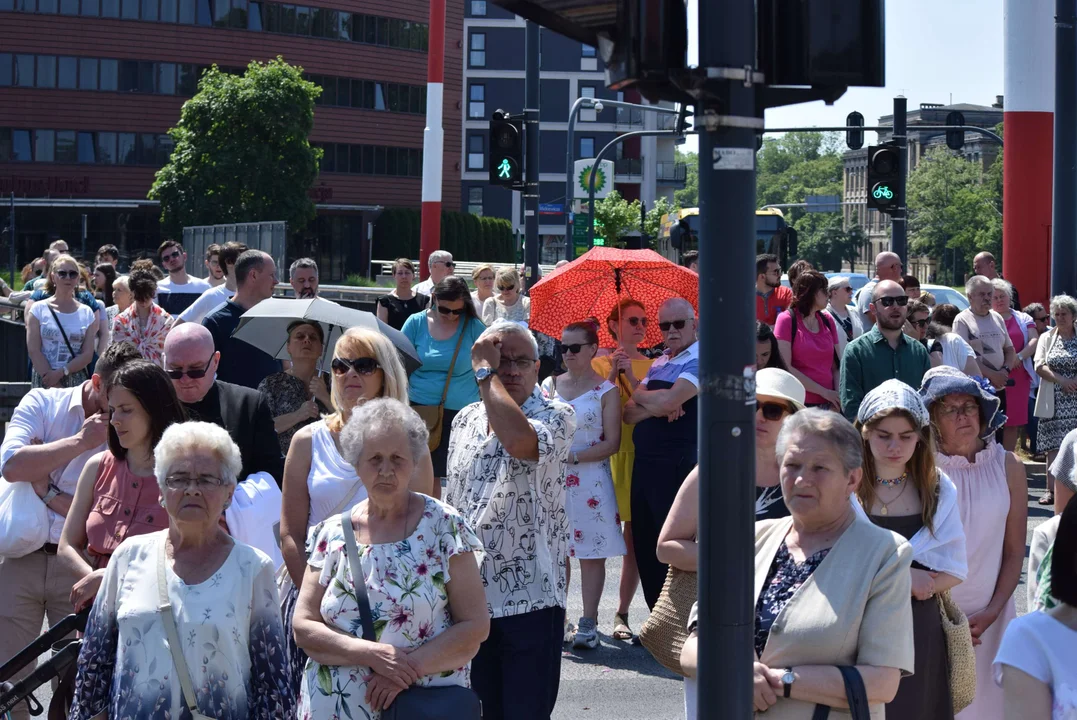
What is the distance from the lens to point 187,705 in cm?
408

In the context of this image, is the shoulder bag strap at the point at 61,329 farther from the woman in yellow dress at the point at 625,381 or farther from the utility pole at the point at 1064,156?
the utility pole at the point at 1064,156

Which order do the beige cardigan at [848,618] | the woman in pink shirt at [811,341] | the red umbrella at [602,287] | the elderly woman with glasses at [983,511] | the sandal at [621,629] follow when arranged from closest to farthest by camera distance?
the beige cardigan at [848,618], the elderly woman with glasses at [983,511], the sandal at [621,629], the red umbrella at [602,287], the woman in pink shirt at [811,341]

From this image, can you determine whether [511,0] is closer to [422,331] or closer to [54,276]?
[422,331]

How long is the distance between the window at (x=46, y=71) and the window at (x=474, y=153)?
3690cm

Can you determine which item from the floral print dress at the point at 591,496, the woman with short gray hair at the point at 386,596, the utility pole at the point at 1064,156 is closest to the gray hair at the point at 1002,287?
the utility pole at the point at 1064,156

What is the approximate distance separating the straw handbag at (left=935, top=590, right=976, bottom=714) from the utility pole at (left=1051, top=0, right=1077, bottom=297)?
10.8 m

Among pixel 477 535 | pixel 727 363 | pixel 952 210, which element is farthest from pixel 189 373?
pixel 952 210

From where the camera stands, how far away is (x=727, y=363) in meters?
2.90

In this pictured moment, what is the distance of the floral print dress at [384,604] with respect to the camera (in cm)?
424

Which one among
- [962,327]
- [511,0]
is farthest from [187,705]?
[962,327]

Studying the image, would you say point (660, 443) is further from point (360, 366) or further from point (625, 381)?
point (360, 366)

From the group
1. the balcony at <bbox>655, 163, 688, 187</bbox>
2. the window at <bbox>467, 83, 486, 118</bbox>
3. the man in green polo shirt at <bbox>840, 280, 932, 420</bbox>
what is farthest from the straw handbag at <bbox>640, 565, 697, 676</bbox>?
the balcony at <bbox>655, 163, 688, 187</bbox>

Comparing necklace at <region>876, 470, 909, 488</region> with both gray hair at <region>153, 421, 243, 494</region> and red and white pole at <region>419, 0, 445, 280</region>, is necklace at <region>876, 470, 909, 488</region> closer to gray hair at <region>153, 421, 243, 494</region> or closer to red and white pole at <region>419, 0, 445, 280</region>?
gray hair at <region>153, 421, 243, 494</region>

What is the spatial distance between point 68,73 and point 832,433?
6929 centimetres
